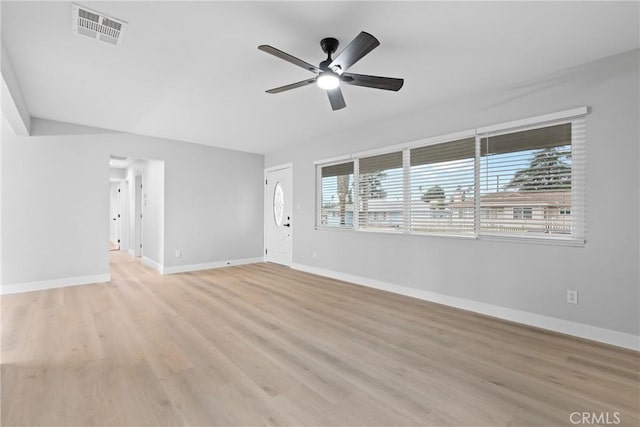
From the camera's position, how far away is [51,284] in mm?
4562

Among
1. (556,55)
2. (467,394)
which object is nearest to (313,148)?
(556,55)

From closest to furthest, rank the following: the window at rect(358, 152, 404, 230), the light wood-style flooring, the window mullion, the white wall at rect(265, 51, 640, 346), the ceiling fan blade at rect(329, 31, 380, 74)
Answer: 1. the light wood-style flooring
2. the ceiling fan blade at rect(329, 31, 380, 74)
3. the white wall at rect(265, 51, 640, 346)
4. the window mullion
5. the window at rect(358, 152, 404, 230)

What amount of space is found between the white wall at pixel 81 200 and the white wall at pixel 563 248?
3705 mm

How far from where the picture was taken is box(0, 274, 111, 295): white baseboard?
4.28 meters

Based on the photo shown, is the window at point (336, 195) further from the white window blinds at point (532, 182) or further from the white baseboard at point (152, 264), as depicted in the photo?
the white baseboard at point (152, 264)

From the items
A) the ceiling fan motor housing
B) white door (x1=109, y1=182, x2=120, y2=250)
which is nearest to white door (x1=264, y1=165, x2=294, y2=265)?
the ceiling fan motor housing

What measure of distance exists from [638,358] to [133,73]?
16.8ft

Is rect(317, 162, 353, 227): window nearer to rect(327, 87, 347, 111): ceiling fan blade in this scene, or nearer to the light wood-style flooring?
the light wood-style flooring

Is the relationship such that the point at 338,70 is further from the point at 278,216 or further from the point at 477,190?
the point at 278,216

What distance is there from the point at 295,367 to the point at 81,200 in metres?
4.61

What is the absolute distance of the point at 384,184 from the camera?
465 cm

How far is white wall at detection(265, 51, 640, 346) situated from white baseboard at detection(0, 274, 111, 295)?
454 centimetres

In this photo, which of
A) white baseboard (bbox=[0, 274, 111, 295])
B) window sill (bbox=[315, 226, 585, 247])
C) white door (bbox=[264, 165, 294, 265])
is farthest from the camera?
white door (bbox=[264, 165, 294, 265])

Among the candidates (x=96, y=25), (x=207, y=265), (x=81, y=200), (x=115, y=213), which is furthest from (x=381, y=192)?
(x=115, y=213)
